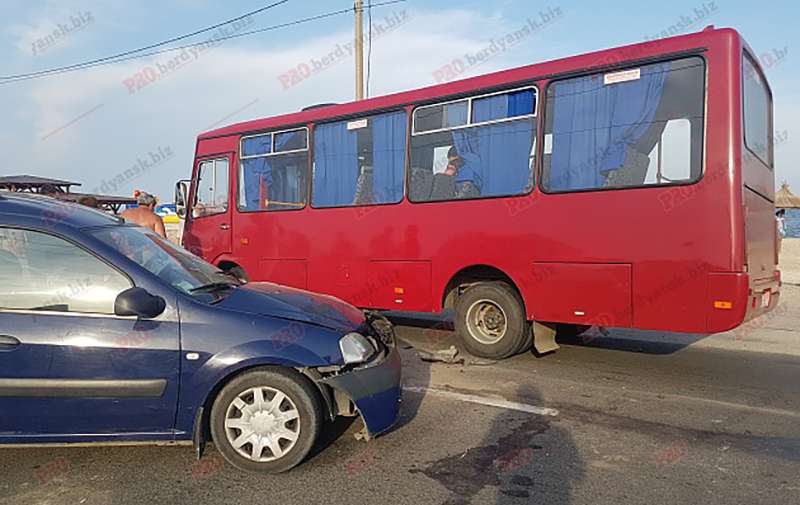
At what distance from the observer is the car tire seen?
3414mm

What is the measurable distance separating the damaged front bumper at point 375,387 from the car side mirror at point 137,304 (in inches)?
41.5

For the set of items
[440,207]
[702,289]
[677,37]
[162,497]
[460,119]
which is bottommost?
[162,497]

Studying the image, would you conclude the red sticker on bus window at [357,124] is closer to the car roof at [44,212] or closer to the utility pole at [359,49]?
Answer: the car roof at [44,212]

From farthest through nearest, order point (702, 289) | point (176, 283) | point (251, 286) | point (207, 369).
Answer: point (702, 289)
point (251, 286)
point (176, 283)
point (207, 369)

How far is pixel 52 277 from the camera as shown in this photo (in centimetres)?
339

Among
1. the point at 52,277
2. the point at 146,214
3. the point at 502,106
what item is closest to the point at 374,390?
the point at 52,277

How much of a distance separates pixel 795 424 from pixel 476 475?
2.76 m

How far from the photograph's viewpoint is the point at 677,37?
530cm

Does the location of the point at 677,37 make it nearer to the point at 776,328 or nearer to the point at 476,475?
the point at 476,475

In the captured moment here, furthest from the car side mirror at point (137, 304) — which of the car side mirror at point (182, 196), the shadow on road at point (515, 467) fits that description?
the car side mirror at point (182, 196)

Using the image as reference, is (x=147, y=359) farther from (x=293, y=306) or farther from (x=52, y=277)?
(x=293, y=306)

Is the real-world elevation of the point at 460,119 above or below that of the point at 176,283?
above

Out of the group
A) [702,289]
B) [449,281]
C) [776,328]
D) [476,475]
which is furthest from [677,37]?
[776,328]

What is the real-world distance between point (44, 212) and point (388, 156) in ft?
14.4
